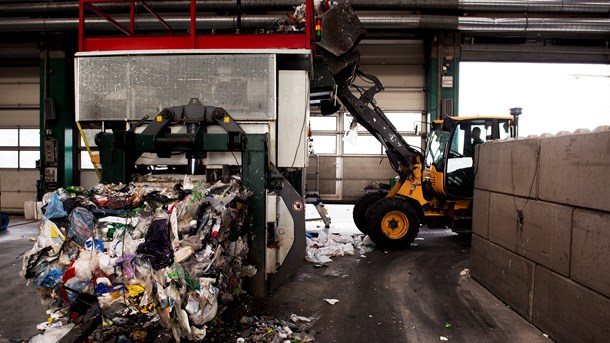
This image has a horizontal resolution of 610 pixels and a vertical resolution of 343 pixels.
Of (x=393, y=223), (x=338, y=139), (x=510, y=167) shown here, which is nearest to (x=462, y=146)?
(x=393, y=223)

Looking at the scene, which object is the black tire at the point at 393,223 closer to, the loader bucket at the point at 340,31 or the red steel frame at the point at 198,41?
the loader bucket at the point at 340,31

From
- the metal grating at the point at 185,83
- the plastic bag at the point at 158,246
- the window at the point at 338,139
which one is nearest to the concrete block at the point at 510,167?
the metal grating at the point at 185,83

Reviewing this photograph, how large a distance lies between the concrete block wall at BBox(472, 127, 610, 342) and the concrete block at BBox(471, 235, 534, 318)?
0.03ft

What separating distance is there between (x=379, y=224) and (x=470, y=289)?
2187 millimetres

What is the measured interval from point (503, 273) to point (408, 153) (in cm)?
365

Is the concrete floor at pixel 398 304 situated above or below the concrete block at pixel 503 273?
below

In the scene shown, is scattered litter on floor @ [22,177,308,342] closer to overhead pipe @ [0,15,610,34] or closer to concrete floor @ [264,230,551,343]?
concrete floor @ [264,230,551,343]

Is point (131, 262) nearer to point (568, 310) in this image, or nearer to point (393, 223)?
point (568, 310)

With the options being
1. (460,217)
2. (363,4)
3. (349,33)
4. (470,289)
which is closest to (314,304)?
(470,289)

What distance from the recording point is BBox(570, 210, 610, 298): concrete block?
2.85 meters

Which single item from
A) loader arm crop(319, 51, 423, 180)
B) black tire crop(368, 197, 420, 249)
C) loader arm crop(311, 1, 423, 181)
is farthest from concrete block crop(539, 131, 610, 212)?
loader arm crop(319, 51, 423, 180)

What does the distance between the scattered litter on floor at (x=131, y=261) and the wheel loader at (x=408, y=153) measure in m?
4.01

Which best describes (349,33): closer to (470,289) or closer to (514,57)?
(470,289)

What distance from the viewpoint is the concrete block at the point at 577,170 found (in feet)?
9.52
